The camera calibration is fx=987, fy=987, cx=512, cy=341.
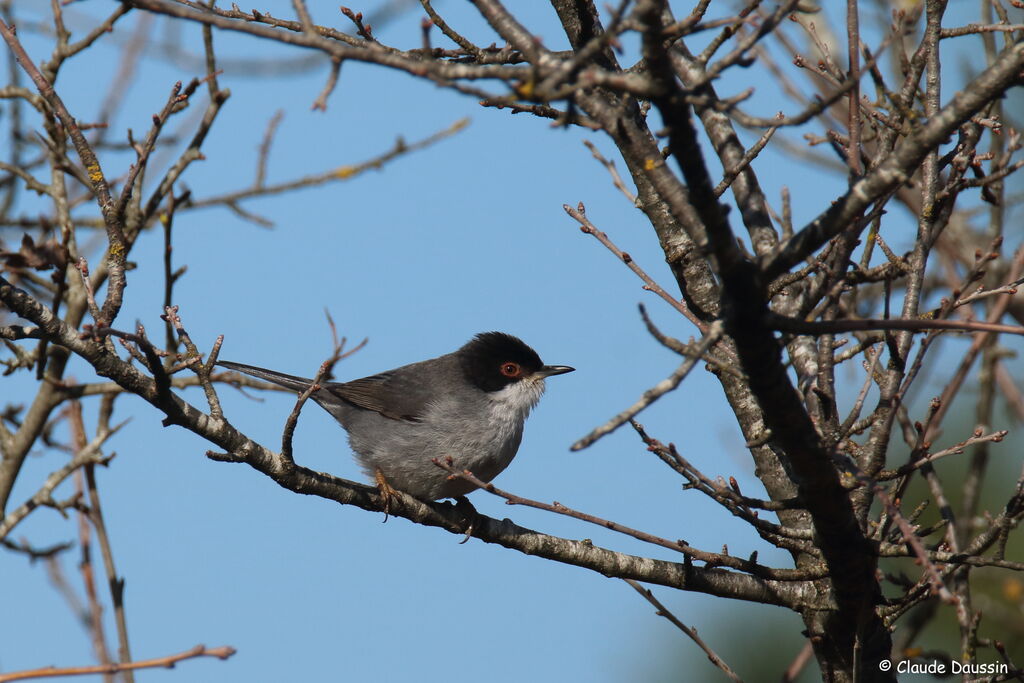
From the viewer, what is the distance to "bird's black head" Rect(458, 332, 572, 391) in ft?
20.0

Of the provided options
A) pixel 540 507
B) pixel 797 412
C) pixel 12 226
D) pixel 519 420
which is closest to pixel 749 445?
pixel 797 412

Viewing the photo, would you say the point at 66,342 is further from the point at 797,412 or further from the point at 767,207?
the point at 767,207

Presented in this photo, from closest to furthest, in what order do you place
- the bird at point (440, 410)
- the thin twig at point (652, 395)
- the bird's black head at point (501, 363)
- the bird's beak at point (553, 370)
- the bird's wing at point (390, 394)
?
1. the thin twig at point (652, 395)
2. the bird at point (440, 410)
3. the bird's wing at point (390, 394)
4. the bird's black head at point (501, 363)
5. the bird's beak at point (553, 370)

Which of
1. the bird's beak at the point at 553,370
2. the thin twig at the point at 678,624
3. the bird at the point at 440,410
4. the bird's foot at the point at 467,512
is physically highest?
the bird's beak at the point at 553,370

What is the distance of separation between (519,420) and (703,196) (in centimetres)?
350

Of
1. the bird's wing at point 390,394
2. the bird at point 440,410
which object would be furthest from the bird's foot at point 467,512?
the bird's wing at point 390,394

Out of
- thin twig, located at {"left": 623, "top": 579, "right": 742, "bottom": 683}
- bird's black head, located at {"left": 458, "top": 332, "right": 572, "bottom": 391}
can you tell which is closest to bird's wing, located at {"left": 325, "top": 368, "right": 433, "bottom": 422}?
bird's black head, located at {"left": 458, "top": 332, "right": 572, "bottom": 391}

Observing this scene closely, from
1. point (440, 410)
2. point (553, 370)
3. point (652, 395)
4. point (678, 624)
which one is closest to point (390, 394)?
point (440, 410)

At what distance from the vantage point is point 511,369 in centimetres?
621

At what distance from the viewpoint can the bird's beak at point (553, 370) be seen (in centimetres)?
630

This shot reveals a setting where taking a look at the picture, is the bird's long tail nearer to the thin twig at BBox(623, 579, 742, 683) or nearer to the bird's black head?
the bird's black head

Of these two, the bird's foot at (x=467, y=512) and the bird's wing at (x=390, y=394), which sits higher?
the bird's wing at (x=390, y=394)

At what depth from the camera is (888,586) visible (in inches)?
311

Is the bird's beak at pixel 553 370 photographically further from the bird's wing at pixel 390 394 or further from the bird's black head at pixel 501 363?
the bird's wing at pixel 390 394
